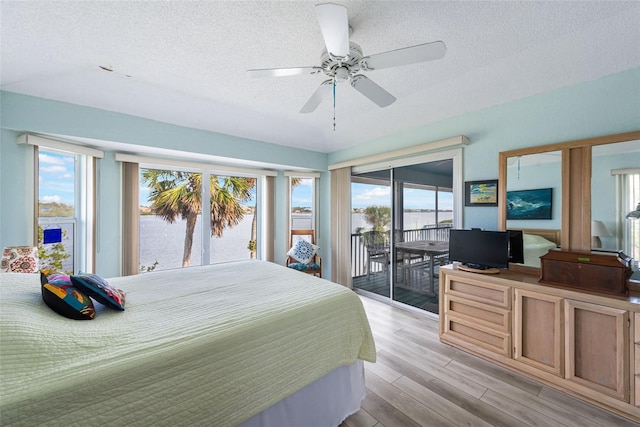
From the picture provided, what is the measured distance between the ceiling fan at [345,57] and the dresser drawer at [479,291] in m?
1.84

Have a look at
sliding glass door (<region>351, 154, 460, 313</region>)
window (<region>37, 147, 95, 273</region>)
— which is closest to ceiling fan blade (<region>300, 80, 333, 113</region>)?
sliding glass door (<region>351, 154, 460, 313</region>)

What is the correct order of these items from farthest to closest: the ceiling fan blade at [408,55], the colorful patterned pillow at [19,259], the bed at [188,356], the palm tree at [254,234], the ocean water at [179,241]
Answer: the palm tree at [254,234]
the ocean water at [179,241]
the colorful patterned pillow at [19,259]
the ceiling fan blade at [408,55]
the bed at [188,356]

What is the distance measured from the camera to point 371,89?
5.94 feet

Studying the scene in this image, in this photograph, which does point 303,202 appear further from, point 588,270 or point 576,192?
point 588,270

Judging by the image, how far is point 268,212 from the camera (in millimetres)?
4348

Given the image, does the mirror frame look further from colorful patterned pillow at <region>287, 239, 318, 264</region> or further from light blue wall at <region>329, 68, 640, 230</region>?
colorful patterned pillow at <region>287, 239, 318, 264</region>

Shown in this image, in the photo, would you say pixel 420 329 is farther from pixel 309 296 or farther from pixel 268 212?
pixel 268 212

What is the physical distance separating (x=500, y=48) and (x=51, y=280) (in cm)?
336

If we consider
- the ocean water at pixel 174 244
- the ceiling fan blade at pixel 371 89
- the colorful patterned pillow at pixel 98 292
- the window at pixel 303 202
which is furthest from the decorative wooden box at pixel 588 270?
the ocean water at pixel 174 244

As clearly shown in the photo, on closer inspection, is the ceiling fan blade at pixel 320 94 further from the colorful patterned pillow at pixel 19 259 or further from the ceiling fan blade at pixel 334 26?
the colorful patterned pillow at pixel 19 259

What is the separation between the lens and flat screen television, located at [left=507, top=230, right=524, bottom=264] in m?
2.38

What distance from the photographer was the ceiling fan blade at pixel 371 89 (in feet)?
5.67

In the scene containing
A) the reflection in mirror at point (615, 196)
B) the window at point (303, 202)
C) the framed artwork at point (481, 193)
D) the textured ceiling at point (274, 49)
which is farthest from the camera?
the window at point (303, 202)

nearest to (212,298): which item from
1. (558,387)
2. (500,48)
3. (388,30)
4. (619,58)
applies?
(388,30)
